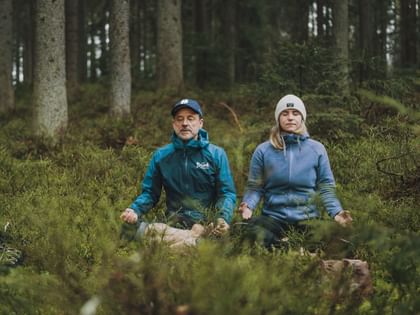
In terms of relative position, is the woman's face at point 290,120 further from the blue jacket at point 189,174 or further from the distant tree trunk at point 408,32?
the distant tree trunk at point 408,32

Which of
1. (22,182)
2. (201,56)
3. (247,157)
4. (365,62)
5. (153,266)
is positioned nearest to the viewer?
(153,266)

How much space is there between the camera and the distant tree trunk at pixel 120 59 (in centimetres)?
1252

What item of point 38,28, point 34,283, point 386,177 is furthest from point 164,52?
point 34,283

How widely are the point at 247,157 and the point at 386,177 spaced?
262cm

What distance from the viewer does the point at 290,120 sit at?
5457 millimetres

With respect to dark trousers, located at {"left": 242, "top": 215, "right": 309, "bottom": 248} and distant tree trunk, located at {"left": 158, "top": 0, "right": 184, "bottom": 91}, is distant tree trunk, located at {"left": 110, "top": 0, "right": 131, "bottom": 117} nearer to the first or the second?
distant tree trunk, located at {"left": 158, "top": 0, "right": 184, "bottom": 91}

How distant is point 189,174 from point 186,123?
538mm

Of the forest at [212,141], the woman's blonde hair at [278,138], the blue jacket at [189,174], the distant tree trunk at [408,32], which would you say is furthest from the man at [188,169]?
the distant tree trunk at [408,32]

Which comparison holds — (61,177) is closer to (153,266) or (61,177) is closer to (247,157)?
(247,157)

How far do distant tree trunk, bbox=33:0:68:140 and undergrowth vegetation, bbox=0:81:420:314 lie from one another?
0.41 m

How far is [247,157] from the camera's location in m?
8.65

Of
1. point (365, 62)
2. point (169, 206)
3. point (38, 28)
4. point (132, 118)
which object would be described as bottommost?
point (169, 206)

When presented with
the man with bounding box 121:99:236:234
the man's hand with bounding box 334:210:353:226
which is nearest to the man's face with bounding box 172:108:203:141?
the man with bounding box 121:99:236:234

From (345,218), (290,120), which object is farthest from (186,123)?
(345,218)
